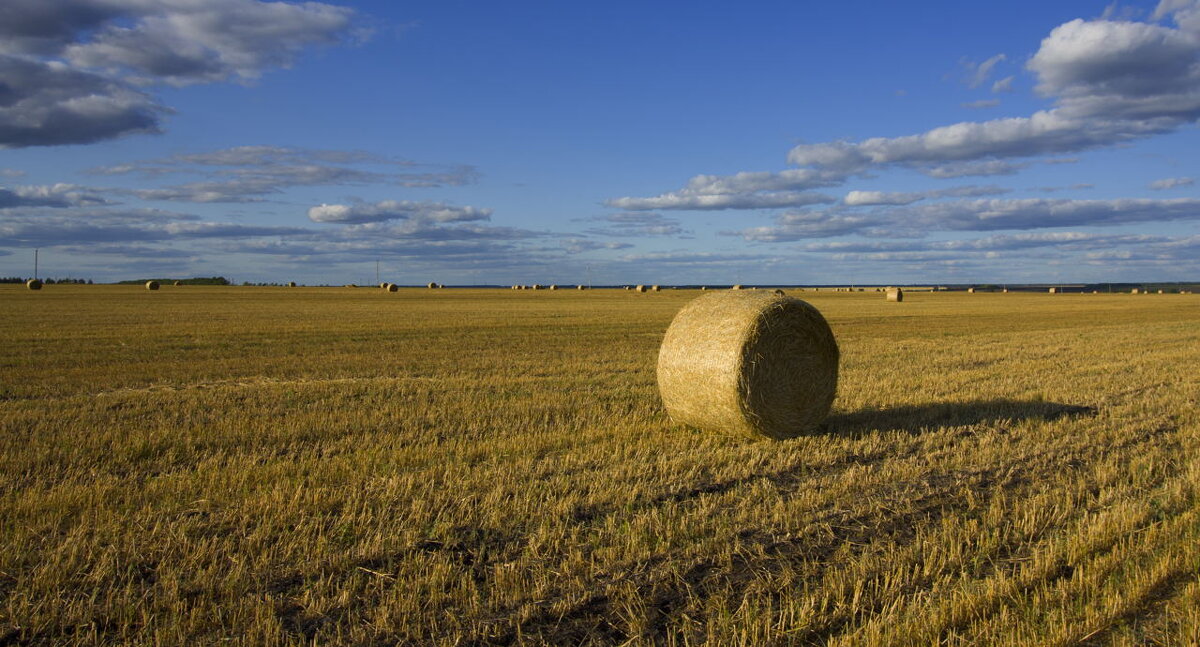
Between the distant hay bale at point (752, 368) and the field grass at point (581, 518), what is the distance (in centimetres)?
36

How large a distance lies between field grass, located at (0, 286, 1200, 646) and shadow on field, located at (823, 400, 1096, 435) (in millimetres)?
71

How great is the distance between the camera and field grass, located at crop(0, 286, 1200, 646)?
4188mm

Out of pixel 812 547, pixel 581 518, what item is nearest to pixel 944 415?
pixel 812 547

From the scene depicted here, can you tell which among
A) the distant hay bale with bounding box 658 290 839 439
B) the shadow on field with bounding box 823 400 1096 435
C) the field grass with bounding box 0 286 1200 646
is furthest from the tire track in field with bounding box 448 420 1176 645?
the distant hay bale with bounding box 658 290 839 439

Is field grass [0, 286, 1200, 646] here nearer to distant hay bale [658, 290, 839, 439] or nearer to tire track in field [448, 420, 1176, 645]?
tire track in field [448, 420, 1176, 645]

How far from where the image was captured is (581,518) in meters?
5.86

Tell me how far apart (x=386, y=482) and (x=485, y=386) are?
229 inches

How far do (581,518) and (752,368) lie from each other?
3653 mm

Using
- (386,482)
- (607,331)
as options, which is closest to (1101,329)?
(607,331)

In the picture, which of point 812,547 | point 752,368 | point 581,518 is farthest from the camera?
point 752,368

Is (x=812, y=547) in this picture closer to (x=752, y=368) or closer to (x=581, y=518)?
(x=581, y=518)

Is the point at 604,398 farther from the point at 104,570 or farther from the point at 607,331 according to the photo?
the point at 607,331

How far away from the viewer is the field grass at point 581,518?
4.19 metres

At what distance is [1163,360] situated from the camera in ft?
52.0
